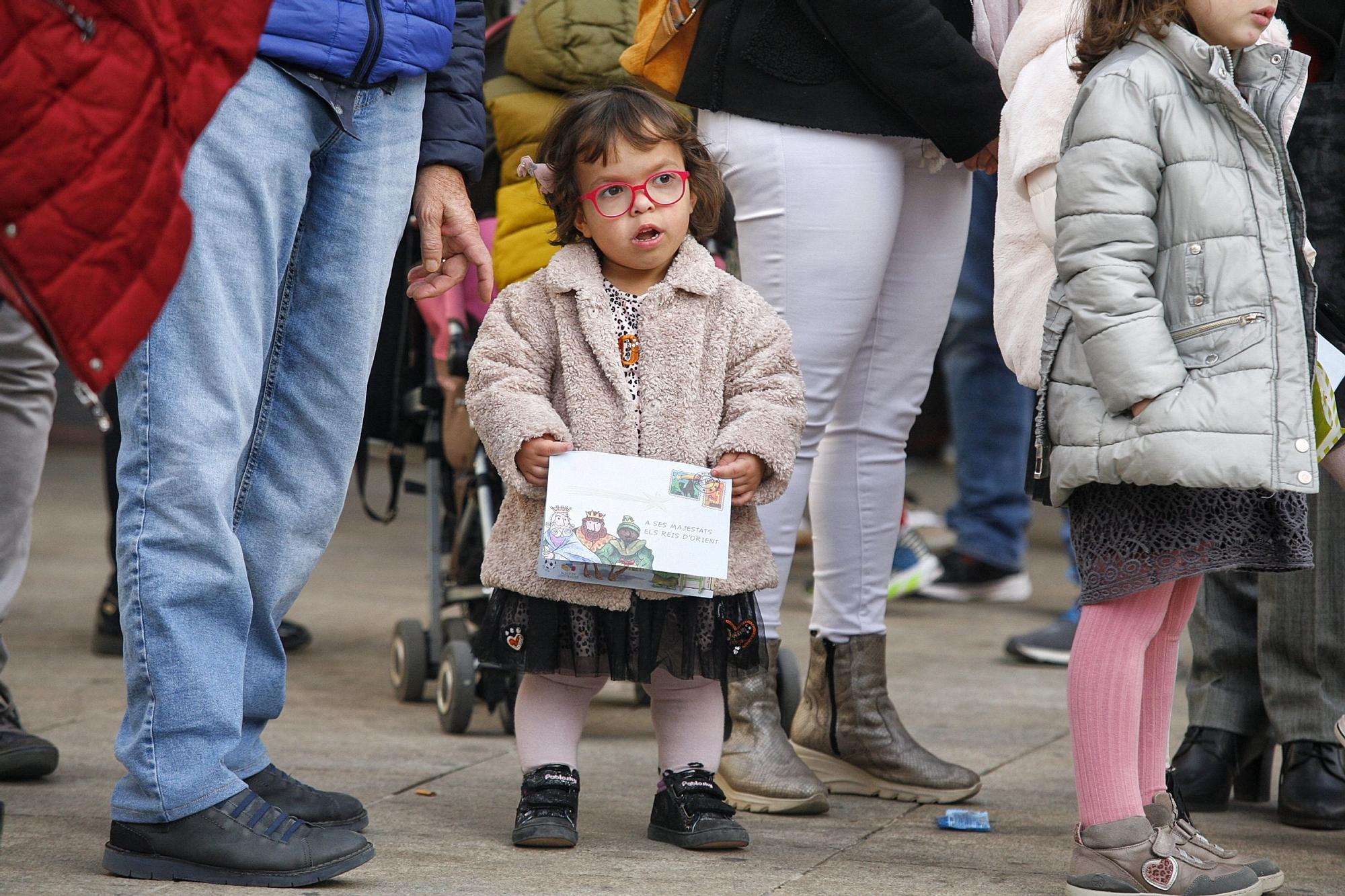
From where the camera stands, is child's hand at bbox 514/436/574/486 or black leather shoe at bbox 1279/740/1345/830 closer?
child's hand at bbox 514/436/574/486

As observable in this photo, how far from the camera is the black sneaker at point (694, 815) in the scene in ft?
9.18

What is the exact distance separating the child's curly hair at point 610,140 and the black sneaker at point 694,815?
39.3 inches

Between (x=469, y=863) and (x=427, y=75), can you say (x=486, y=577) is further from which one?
(x=427, y=75)

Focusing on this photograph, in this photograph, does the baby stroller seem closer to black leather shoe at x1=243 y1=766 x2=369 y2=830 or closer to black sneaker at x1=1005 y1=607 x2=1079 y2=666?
black leather shoe at x1=243 y1=766 x2=369 y2=830

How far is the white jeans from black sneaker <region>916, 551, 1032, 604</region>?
2.88 m

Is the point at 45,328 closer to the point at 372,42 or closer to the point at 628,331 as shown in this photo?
the point at 372,42

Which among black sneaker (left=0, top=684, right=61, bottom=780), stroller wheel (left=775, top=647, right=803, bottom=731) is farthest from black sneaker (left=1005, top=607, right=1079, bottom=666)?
black sneaker (left=0, top=684, right=61, bottom=780)

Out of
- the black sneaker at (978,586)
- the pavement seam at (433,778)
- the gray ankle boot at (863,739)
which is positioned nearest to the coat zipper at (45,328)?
the pavement seam at (433,778)

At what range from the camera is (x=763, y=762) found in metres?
3.13

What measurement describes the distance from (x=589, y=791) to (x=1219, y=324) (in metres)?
1.53

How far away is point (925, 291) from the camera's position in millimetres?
3350

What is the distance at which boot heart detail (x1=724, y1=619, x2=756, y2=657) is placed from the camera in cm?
283

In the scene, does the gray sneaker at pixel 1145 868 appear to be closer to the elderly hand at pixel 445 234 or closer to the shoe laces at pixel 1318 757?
the shoe laces at pixel 1318 757

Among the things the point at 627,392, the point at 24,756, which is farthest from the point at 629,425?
the point at 24,756
